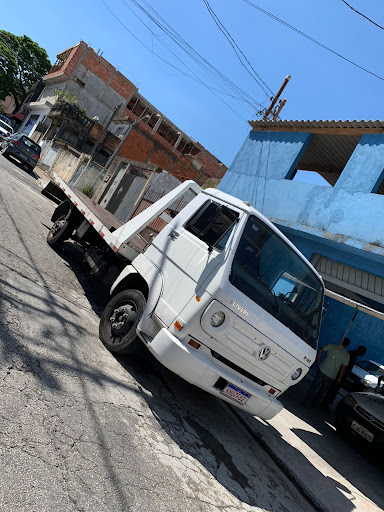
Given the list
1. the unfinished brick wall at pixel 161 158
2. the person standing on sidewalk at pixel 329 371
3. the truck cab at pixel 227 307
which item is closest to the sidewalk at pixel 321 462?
the person standing on sidewalk at pixel 329 371

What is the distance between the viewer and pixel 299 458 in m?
5.27

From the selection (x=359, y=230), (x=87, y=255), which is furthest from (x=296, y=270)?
(x=359, y=230)

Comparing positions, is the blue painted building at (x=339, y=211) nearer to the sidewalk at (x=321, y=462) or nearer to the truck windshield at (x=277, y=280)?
the sidewalk at (x=321, y=462)

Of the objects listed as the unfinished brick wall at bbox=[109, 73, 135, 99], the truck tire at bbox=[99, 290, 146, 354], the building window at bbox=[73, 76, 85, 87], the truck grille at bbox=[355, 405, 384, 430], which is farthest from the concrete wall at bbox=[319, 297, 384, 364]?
the unfinished brick wall at bbox=[109, 73, 135, 99]

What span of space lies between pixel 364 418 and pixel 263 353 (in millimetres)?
3600

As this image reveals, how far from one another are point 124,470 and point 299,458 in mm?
3328

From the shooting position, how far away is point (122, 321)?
4660 mm

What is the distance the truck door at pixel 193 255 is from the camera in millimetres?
4086

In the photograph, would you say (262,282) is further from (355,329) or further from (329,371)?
(355,329)

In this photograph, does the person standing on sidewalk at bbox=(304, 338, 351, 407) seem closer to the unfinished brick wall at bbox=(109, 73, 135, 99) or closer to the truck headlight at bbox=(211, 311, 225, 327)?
the truck headlight at bbox=(211, 311, 225, 327)

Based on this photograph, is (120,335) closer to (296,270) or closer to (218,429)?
(218,429)

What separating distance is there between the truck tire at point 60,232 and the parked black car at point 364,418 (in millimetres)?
5921

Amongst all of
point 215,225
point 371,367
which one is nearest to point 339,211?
point 371,367

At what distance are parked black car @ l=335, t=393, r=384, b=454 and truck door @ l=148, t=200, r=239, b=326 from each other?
167 inches
